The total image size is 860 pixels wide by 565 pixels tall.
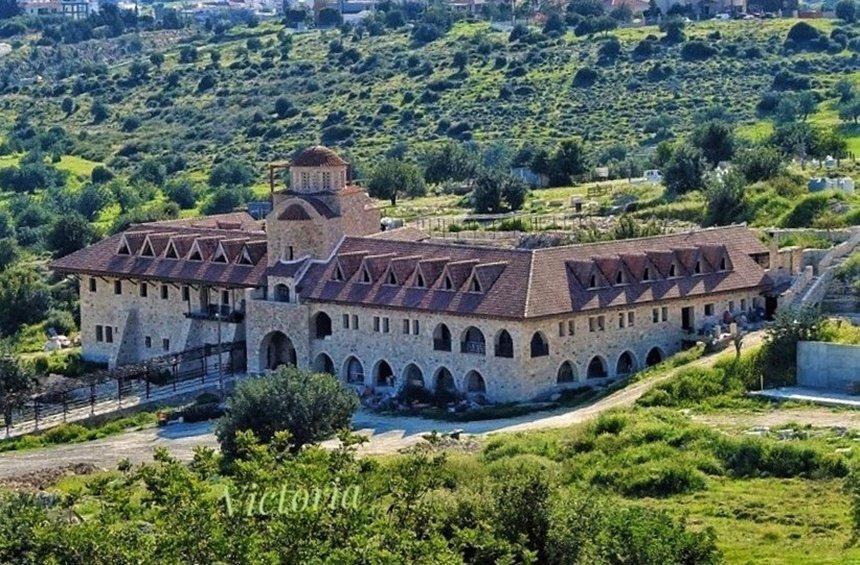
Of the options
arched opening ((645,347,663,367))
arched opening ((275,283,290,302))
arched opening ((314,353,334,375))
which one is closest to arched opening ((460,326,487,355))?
arched opening ((645,347,663,367))

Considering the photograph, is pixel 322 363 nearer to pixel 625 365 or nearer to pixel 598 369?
pixel 598 369

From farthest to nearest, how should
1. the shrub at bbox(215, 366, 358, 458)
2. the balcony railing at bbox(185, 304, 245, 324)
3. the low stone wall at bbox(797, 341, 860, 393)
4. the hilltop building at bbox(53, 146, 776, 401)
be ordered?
1. the balcony railing at bbox(185, 304, 245, 324)
2. the hilltop building at bbox(53, 146, 776, 401)
3. the low stone wall at bbox(797, 341, 860, 393)
4. the shrub at bbox(215, 366, 358, 458)

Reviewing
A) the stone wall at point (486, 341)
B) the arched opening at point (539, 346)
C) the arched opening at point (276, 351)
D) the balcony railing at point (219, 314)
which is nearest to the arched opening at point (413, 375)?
the stone wall at point (486, 341)

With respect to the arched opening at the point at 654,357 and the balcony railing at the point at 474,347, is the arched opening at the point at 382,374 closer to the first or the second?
the balcony railing at the point at 474,347

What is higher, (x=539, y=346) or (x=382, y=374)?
(x=539, y=346)

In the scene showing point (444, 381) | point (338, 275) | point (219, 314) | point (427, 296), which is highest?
point (338, 275)

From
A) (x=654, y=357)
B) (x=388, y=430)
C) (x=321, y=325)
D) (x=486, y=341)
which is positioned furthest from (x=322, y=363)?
(x=654, y=357)

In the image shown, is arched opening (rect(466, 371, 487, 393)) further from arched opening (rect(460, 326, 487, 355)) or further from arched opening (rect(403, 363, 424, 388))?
arched opening (rect(403, 363, 424, 388))
